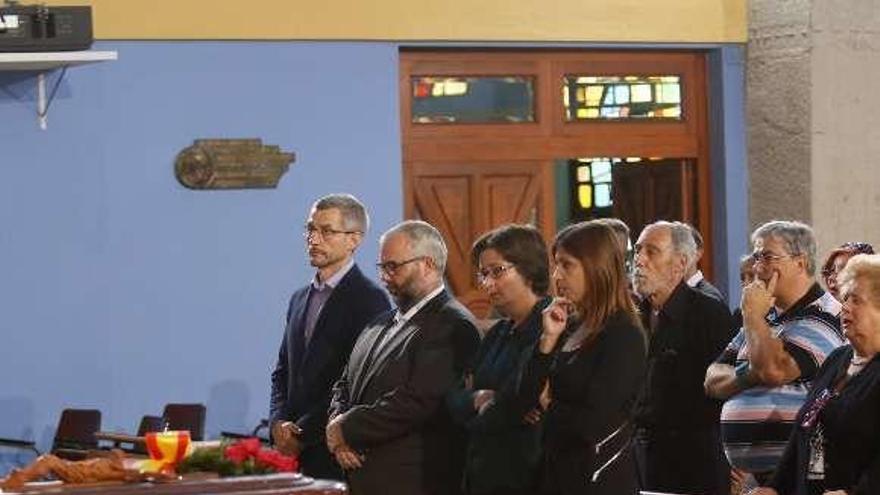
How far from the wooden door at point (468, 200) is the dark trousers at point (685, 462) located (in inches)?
132

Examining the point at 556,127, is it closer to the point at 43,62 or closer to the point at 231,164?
the point at 231,164

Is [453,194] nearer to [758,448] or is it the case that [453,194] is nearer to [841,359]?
[758,448]

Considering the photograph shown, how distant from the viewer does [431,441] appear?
285 inches

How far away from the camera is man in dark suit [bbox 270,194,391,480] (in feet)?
25.4

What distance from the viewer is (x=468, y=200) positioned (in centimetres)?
1101

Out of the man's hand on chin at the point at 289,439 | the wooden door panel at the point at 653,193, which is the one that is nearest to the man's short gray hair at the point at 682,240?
the man's hand on chin at the point at 289,439

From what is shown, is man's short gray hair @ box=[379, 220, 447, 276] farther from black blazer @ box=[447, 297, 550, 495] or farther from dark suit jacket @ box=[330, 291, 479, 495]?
black blazer @ box=[447, 297, 550, 495]

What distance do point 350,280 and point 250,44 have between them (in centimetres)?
277

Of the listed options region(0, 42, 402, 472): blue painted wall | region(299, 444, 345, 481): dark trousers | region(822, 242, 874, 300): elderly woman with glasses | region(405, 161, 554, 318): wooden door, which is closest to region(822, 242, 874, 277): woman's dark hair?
region(822, 242, 874, 300): elderly woman with glasses

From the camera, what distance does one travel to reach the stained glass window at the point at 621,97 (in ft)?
36.8

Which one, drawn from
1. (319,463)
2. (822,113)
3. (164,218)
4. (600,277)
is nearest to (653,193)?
(822,113)

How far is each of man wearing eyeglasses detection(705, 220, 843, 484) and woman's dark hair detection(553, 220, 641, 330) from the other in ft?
2.11

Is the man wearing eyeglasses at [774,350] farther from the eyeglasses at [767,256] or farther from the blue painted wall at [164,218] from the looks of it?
the blue painted wall at [164,218]

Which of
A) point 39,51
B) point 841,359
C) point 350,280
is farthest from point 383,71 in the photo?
point 841,359
